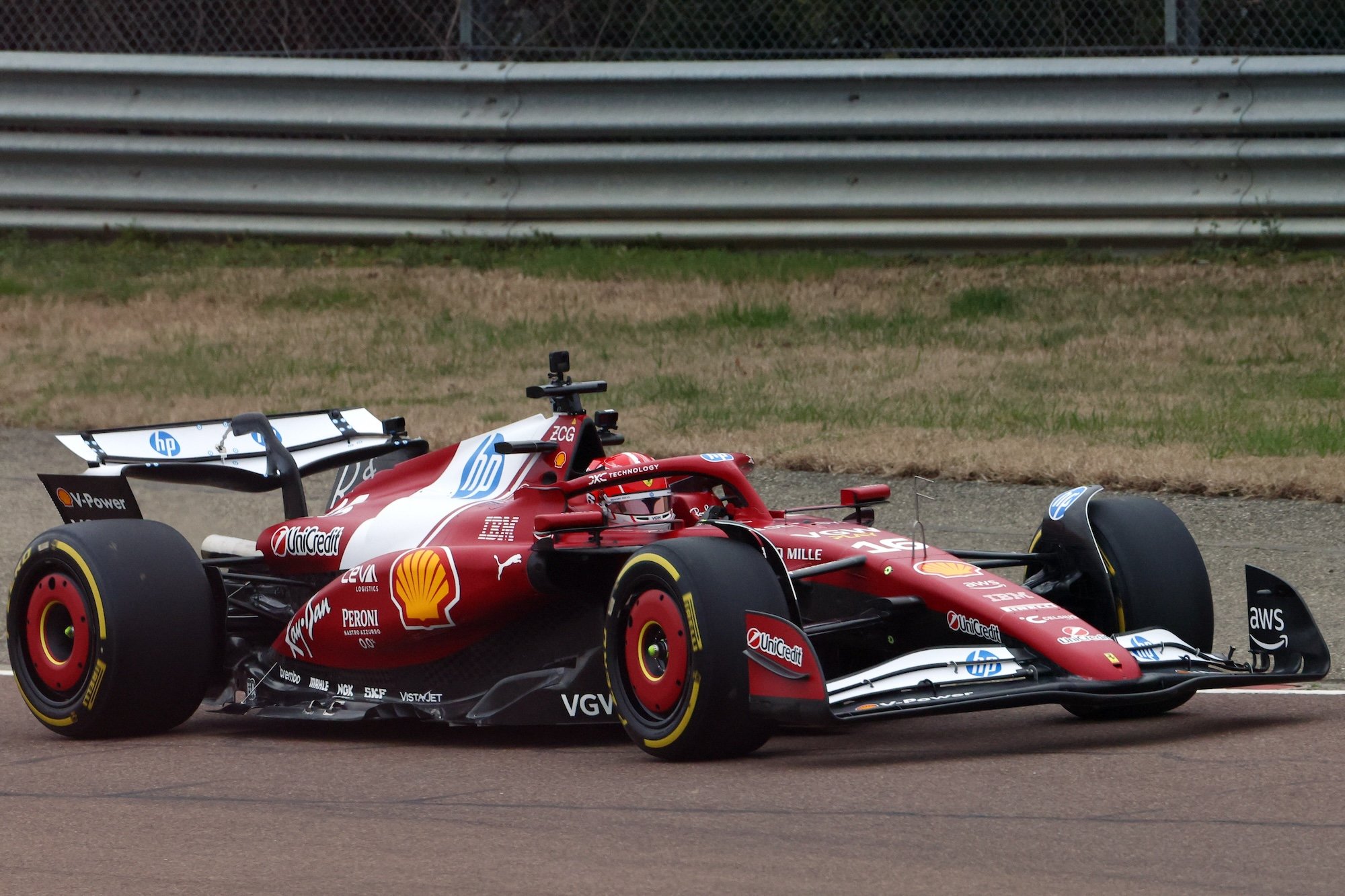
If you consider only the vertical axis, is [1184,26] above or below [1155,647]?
above

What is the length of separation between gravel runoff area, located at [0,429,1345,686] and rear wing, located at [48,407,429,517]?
1.51 metres

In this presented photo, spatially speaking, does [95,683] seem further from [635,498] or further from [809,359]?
[809,359]

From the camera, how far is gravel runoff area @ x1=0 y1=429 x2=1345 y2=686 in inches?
336

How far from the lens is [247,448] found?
817 cm

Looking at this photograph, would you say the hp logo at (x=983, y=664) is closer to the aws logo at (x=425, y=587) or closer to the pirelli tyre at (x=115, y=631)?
the aws logo at (x=425, y=587)

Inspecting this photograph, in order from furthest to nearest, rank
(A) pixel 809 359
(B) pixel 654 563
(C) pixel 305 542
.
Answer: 1. (A) pixel 809 359
2. (C) pixel 305 542
3. (B) pixel 654 563

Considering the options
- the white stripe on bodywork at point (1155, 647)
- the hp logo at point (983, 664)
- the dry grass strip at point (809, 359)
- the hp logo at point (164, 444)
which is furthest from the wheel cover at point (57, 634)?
the dry grass strip at point (809, 359)

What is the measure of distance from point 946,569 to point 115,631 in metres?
2.83

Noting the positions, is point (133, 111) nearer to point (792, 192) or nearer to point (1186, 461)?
point (792, 192)

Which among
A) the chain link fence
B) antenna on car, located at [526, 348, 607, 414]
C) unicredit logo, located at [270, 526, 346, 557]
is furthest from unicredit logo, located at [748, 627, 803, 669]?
the chain link fence

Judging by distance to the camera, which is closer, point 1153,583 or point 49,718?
point 1153,583

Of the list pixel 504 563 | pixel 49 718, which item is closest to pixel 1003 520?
pixel 504 563

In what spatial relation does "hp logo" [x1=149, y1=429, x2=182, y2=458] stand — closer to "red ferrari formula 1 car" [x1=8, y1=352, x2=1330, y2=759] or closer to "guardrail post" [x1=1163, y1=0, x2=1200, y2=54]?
"red ferrari formula 1 car" [x1=8, y1=352, x2=1330, y2=759]

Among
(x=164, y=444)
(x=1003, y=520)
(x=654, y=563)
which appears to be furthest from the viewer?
(x=1003, y=520)
